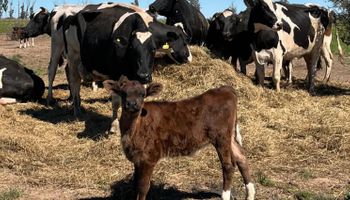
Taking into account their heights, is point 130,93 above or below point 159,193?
above

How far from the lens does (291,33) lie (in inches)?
517

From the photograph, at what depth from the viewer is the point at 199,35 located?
→ 48.1ft

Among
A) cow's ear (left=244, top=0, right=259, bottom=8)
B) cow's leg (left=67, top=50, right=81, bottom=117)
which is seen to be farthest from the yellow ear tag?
cow's ear (left=244, top=0, right=259, bottom=8)

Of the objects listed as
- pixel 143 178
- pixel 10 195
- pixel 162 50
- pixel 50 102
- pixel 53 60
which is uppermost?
pixel 162 50

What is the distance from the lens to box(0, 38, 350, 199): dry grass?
6.80 metres

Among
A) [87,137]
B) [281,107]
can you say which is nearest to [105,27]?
[87,137]

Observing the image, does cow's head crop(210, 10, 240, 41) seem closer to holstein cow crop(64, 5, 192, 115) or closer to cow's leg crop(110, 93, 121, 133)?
holstein cow crop(64, 5, 192, 115)

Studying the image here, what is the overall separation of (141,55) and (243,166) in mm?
2917

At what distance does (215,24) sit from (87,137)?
6596 millimetres

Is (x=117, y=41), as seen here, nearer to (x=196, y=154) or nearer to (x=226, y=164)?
(x=196, y=154)

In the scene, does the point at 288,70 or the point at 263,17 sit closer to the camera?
the point at 263,17

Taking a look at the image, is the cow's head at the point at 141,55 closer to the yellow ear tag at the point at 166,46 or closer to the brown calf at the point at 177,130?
the yellow ear tag at the point at 166,46

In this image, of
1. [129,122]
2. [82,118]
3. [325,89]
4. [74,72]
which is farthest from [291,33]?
[129,122]

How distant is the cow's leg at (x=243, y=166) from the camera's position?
6.14 metres
